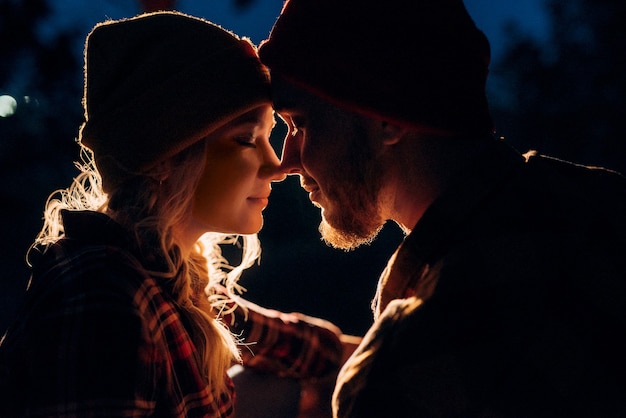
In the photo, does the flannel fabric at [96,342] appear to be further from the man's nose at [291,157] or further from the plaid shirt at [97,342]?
the man's nose at [291,157]

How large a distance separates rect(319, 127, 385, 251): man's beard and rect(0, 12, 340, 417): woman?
0.31 m

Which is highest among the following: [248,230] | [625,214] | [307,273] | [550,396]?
[625,214]

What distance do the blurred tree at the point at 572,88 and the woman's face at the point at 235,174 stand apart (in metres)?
5.66

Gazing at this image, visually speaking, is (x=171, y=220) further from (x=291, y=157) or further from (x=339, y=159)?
(x=339, y=159)

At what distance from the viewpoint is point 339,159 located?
76.6 inches

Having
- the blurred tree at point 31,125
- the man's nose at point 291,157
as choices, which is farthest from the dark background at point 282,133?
the man's nose at point 291,157

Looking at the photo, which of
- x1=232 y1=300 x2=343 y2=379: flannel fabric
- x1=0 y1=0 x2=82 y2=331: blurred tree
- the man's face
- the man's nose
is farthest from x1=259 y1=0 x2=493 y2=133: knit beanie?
x1=0 y1=0 x2=82 y2=331: blurred tree

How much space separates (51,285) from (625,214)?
1.72 meters

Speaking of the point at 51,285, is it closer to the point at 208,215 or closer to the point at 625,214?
the point at 208,215

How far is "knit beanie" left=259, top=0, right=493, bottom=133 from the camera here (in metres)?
1.72

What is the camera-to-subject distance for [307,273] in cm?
568

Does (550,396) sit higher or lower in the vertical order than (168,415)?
higher

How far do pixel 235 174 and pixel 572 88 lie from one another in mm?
6399

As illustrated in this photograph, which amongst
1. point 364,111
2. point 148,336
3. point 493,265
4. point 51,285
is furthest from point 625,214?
point 51,285
